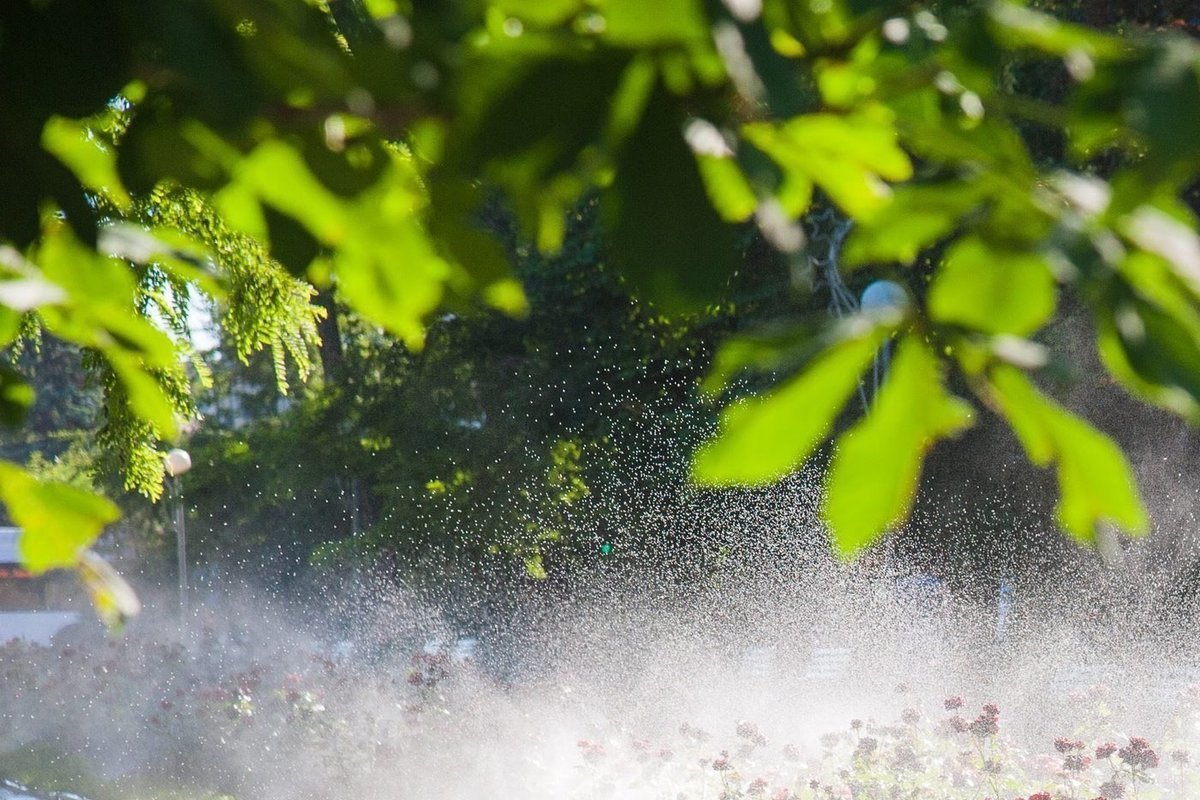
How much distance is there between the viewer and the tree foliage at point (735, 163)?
639 mm

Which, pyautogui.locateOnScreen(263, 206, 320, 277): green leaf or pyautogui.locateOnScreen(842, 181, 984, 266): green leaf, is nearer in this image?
pyautogui.locateOnScreen(842, 181, 984, 266): green leaf

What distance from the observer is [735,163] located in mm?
686

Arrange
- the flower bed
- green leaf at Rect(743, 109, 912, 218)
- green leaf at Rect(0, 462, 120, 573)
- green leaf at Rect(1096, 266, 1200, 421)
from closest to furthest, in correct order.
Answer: green leaf at Rect(1096, 266, 1200, 421) → green leaf at Rect(743, 109, 912, 218) → green leaf at Rect(0, 462, 120, 573) → the flower bed

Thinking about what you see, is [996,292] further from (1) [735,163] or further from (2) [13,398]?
(2) [13,398]

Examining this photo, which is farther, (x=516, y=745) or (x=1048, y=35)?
(x=516, y=745)

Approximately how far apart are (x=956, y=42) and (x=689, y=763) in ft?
19.3

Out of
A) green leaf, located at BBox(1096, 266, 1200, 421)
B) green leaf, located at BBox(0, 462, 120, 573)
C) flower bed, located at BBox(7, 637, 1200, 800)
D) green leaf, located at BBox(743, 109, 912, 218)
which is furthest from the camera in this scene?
flower bed, located at BBox(7, 637, 1200, 800)

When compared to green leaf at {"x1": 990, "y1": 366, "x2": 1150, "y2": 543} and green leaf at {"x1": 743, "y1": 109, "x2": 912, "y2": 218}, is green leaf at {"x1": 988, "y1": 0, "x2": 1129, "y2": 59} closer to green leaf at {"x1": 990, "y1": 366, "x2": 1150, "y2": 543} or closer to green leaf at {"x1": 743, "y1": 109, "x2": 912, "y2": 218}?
green leaf at {"x1": 743, "y1": 109, "x2": 912, "y2": 218}

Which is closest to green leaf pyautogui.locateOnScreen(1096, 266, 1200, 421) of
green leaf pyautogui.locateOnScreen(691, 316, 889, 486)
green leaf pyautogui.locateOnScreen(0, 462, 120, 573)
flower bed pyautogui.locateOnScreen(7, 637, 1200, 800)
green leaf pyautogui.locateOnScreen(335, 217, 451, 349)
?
green leaf pyautogui.locateOnScreen(691, 316, 889, 486)

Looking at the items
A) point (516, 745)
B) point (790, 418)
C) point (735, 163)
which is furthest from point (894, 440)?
point (516, 745)

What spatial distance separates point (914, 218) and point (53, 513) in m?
0.63

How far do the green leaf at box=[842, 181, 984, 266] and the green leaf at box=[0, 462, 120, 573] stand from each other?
55 centimetres

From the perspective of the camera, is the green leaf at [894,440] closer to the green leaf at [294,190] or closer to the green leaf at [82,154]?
the green leaf at [294,190]

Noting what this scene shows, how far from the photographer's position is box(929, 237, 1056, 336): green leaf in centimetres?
65
